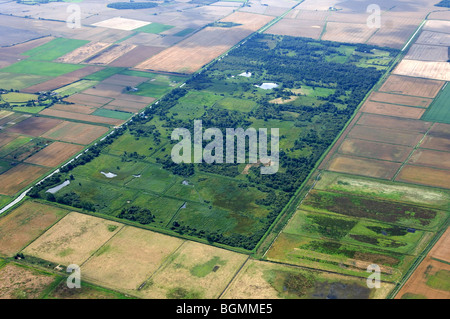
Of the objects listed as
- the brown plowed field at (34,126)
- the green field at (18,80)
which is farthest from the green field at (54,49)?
the brown plowed field at (34,126)

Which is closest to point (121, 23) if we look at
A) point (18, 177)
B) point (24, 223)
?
point (18, 177)

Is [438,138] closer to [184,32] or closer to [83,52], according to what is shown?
[184,32]

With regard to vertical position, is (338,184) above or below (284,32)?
below

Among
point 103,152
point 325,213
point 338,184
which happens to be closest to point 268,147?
Result: point 338,184

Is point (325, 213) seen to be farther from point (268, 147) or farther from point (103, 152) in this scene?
point (103, 152)

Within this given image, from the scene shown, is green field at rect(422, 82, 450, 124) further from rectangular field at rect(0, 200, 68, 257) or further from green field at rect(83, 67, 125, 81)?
green field at rect(83, 67, 125, 81)

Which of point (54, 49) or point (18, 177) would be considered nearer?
point (18, 177)
